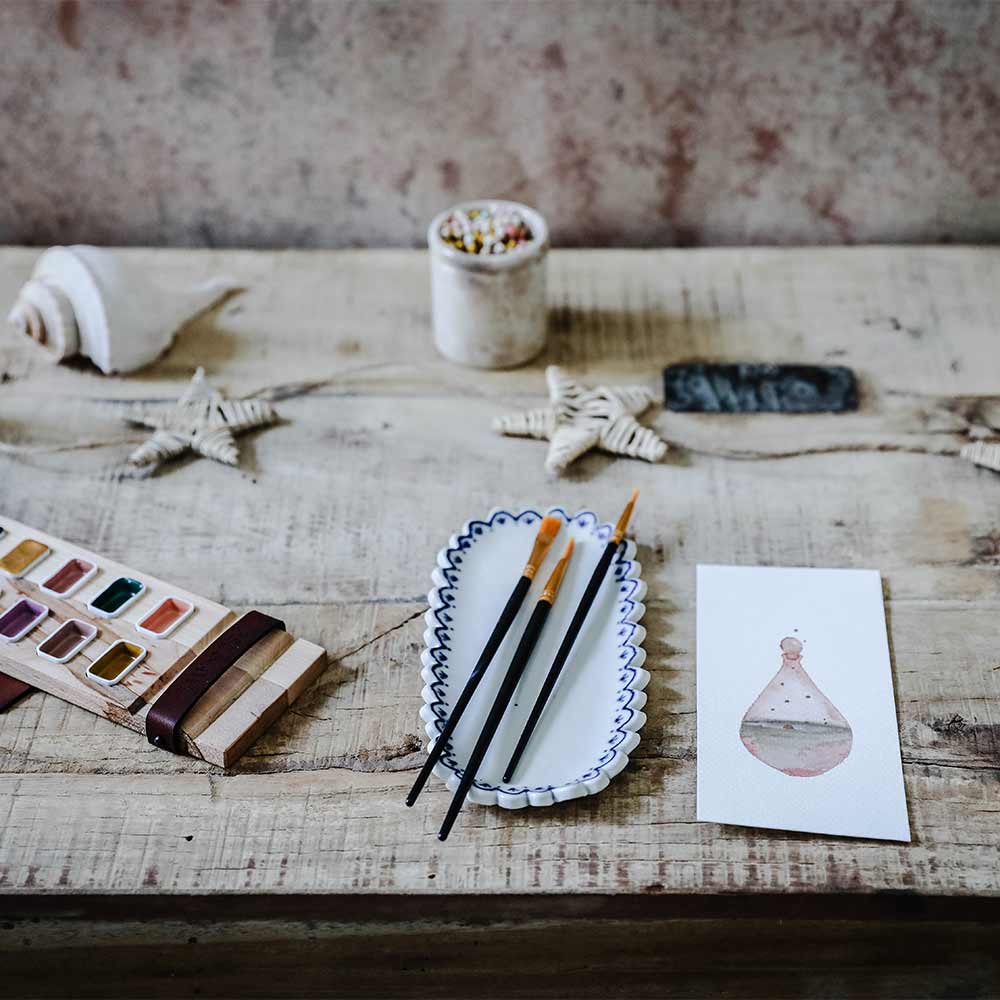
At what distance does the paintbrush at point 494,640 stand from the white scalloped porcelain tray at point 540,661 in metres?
0.01

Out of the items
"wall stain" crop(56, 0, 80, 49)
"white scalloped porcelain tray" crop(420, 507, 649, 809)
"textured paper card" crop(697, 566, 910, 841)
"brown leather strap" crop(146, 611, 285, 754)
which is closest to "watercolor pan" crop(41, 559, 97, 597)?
"brown leather strap" crop(146, 611, 285, 754)

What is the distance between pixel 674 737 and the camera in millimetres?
823

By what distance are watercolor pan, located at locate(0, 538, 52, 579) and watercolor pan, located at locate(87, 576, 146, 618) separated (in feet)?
0.24

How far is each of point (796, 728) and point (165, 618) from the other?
19.8 inches

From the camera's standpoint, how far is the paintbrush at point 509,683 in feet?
2.47

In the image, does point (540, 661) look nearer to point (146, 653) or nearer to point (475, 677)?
point (475, 677)

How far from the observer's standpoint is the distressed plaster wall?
123 centimetres

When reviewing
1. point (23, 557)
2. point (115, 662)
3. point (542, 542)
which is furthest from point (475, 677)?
point (23, 557)

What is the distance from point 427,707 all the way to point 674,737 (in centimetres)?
19

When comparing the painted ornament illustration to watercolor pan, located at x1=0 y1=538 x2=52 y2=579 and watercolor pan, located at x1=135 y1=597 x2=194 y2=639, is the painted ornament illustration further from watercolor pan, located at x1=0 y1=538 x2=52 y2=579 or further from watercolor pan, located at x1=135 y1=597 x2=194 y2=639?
watercolor pan, located at x1=0 y1=538 x2=52 y2=579

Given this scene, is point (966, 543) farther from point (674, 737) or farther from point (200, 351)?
point (200, 351)

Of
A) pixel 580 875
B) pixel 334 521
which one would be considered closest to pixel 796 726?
pixel 580 875

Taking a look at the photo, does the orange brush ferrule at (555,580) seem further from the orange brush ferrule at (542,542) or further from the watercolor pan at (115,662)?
the watercolor pan at (115,662)

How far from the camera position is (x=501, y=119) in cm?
129
